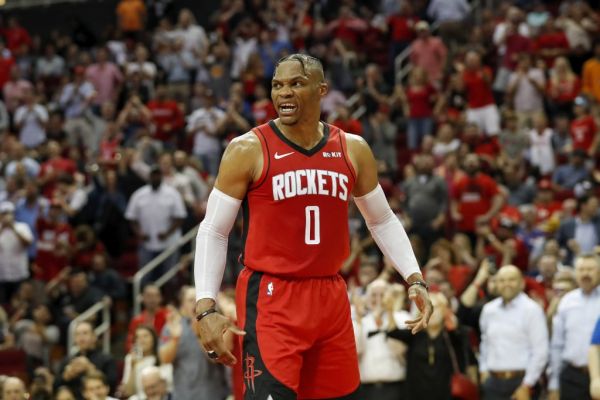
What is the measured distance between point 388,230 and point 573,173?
406 inches

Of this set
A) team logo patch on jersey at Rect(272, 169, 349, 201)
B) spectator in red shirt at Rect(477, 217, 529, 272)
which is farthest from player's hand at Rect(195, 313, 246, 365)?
spectator in red shirt at Rect(477, 217, 529, 272)

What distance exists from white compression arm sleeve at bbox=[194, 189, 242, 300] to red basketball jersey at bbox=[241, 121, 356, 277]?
4.6 inches

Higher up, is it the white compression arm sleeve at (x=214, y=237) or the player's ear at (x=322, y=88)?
the player's ear at (x=322, y=88)

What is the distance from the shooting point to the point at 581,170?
16.4m

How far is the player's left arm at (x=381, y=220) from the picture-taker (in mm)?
6359

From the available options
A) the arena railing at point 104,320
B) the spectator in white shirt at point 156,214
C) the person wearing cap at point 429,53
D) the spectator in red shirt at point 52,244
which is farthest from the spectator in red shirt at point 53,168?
the person wearing cap at point 429,53

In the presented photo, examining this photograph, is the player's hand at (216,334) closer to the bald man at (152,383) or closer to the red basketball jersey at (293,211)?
the red basketball jersey at (293,211)

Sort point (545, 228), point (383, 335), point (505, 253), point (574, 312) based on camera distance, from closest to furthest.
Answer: point (574, 312) < point (383, 335) < point (505, 253) < point (545, 228)

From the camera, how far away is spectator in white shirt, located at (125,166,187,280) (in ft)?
52.8

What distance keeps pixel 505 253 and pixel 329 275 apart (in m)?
7.85

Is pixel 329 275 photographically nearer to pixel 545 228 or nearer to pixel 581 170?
pixel 545 228

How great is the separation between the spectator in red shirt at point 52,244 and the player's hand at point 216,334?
34.9 feet

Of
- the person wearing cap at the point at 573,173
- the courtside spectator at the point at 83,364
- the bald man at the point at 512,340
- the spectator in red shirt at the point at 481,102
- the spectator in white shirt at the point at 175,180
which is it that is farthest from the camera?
the spectator in red shirt at the point at 481,102

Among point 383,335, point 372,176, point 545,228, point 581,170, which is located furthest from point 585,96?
point 372,176
